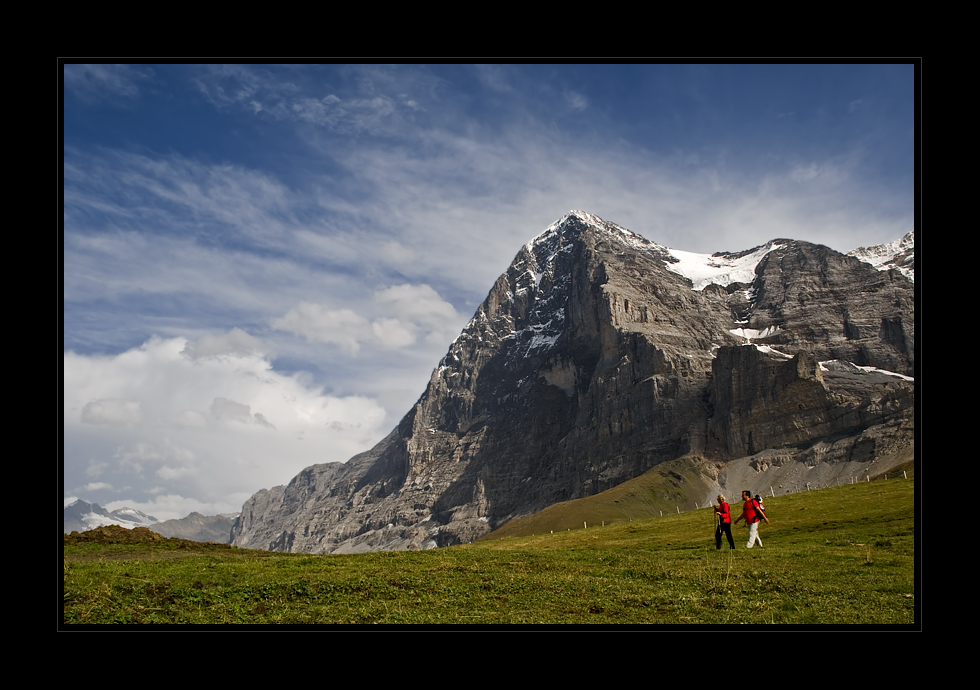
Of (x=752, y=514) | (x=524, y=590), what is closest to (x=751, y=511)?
(x=752, y=514)

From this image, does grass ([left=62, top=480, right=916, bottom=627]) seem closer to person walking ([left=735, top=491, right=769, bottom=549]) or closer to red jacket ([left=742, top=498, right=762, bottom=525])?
person walking ([left=735, top=491, right=769, bottom=549])

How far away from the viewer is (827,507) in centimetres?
4706

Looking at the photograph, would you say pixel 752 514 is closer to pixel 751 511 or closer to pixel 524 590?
pixel 751 511

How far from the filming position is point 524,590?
62.1 ft

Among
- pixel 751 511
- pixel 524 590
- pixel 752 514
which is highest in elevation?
pixel 751 511

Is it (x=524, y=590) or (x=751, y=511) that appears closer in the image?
(x=524, y=590)

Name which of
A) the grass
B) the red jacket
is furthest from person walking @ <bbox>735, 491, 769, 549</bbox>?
the grass

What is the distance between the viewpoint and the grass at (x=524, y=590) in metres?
15.7

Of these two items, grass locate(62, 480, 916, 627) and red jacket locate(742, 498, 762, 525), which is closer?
grass locate(62, 480, 916, 627)

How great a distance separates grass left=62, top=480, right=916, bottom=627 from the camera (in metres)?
15.7

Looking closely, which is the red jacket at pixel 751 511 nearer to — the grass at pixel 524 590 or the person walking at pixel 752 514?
the person walking at pixel 752 514

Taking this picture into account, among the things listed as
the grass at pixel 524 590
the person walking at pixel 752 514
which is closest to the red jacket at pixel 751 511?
the person walking at pixel 752 514
